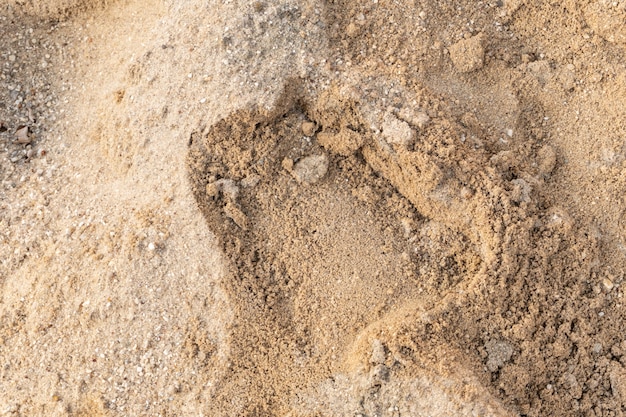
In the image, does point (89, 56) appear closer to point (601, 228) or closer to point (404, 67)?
point (404, 67)

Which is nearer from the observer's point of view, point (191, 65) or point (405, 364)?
point (405, 364)

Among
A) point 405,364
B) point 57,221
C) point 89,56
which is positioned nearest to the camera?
point 405,364

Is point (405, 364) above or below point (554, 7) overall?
below

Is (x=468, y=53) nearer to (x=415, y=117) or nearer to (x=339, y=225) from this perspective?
(x=415, y=117)

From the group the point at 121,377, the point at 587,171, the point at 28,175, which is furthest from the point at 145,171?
the point at 587,171

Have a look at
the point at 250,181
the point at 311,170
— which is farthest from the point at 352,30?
the point at 250,181
